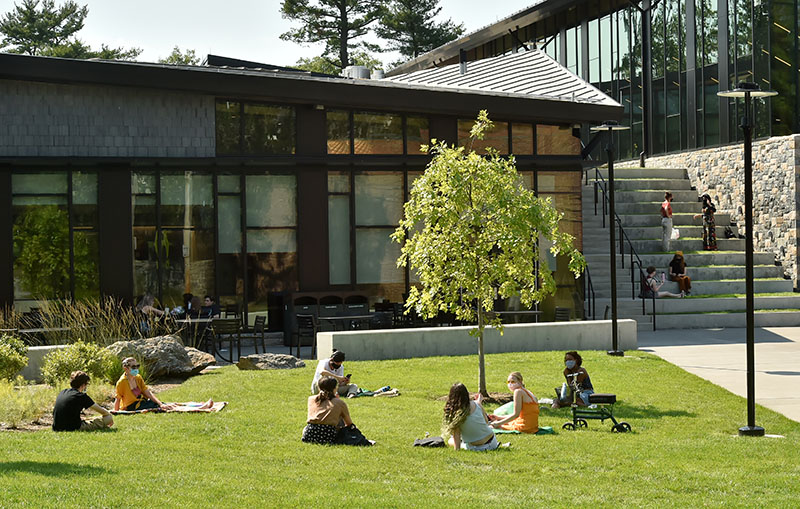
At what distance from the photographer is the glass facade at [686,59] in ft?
100

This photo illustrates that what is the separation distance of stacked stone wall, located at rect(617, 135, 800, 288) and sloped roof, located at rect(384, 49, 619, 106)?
6.12m

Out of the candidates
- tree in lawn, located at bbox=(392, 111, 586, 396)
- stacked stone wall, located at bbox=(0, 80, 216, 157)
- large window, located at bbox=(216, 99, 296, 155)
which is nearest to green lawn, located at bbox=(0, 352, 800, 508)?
tree in lawn, located at bbox=(392, 111, 586, 396)

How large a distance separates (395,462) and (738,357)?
11.8m

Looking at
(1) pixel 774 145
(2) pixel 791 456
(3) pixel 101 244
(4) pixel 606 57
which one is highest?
(4) pixel 606 57

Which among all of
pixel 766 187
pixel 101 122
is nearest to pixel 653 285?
pixel 766 187

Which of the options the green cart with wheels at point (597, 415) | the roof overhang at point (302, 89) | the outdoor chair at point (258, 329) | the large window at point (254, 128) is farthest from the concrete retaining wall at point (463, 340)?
the roof overhang at point (302, 89)

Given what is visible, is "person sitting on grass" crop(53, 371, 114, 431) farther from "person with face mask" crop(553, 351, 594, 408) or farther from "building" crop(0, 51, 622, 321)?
"building" crop(0, 51, 622, 321)

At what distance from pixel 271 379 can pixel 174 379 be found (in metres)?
1.88

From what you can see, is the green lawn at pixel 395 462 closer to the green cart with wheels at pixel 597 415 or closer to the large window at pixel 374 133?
the green cart with wheels at pixel 597 415

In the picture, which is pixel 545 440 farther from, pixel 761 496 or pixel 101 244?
pixel 101 244

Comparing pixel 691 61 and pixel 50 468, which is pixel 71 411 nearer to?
pixel 50 468

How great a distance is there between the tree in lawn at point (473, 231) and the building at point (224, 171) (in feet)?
30.8

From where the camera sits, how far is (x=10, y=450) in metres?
11.0

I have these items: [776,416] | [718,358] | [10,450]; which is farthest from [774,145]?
[10,450]
